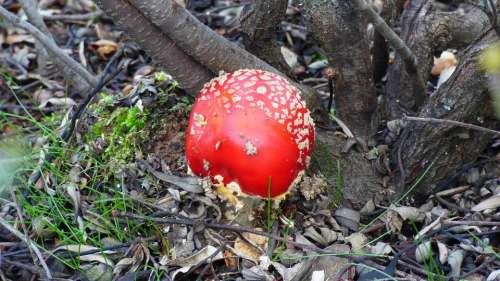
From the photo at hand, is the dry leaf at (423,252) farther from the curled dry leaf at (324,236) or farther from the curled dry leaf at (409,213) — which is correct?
the curled dry leaf at (324,236)

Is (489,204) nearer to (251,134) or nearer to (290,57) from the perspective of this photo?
(251,134)

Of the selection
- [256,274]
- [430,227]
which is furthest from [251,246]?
[430,227]

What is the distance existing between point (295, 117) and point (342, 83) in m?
0.61

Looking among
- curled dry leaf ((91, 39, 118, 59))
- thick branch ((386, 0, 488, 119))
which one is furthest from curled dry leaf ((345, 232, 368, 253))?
curled dry leaf ((91, 39, 118, 59))

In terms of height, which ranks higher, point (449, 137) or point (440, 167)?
point (449, 137)

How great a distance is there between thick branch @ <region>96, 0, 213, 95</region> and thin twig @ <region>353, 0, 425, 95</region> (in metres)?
0.74

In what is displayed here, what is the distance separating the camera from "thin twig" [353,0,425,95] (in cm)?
212

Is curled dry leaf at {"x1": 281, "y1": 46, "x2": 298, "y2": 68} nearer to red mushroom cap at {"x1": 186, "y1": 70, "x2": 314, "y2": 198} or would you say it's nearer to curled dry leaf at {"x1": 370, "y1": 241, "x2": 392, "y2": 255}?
red mushroom cap at {"x1": 186, "y1": 70, "x2": 314, "y2": 198}

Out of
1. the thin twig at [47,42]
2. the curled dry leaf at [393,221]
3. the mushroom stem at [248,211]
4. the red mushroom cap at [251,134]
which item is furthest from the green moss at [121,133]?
the curled dry leaf at [393,221]

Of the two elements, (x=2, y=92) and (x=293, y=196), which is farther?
(x=2, y=92)

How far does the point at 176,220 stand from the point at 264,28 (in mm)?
939

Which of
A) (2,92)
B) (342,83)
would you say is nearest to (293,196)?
(342,83)

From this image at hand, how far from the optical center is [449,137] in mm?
2514

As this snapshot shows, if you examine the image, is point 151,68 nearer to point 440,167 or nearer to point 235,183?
point 235,183
